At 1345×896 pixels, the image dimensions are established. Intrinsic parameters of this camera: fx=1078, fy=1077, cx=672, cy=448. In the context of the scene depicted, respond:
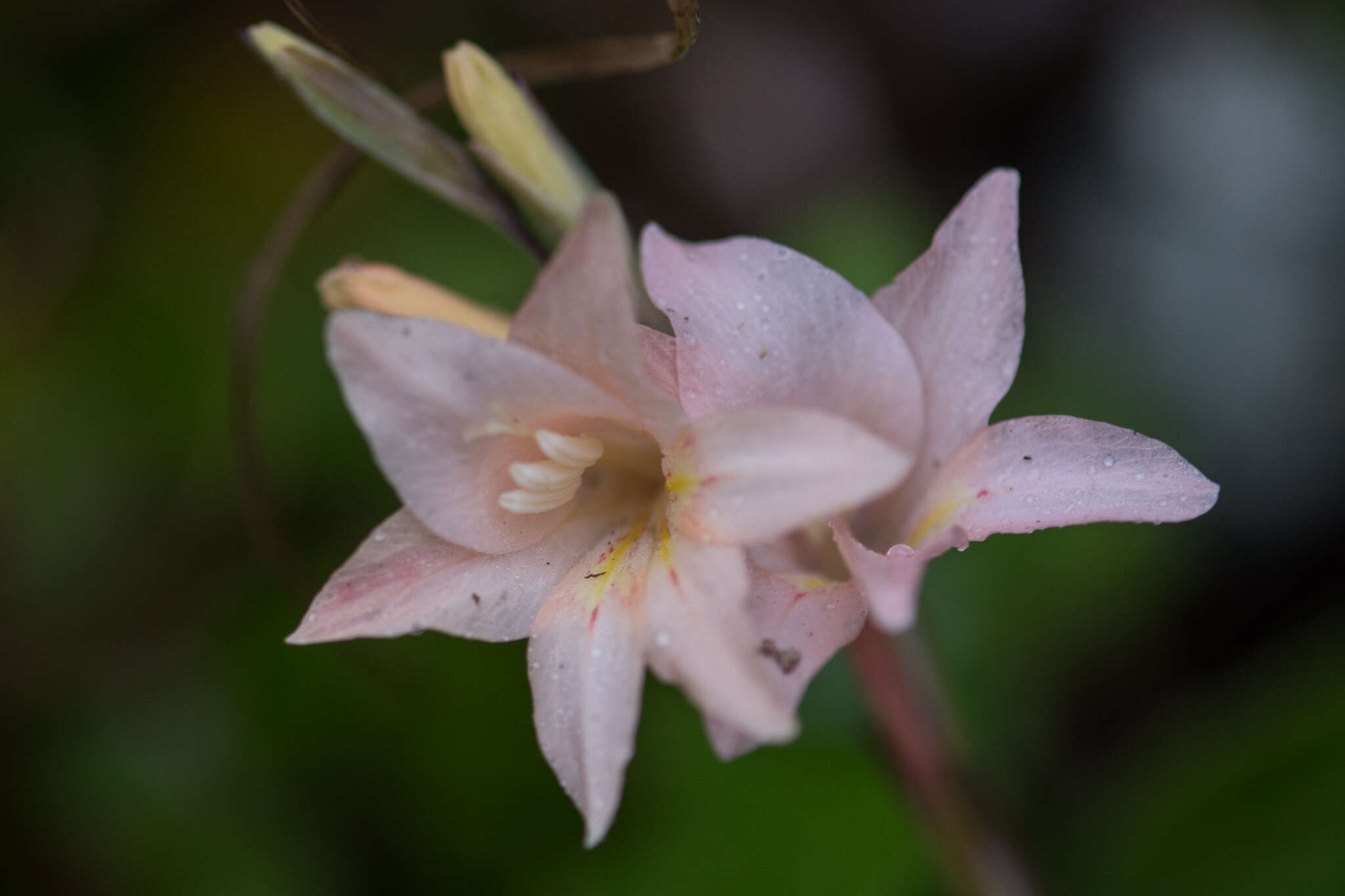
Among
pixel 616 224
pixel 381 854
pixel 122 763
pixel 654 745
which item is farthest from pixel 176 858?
pixel 616 224

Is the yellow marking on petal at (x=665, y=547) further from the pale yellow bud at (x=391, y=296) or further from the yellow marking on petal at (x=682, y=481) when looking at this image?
the pale yellow bud at (x=391, y=296)

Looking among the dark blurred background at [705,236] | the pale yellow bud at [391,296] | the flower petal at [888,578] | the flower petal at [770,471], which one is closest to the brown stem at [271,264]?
the pale yellow bud at [391,296]

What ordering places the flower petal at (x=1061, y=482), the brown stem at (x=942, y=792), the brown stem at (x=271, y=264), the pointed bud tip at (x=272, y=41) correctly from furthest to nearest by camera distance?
the brown stem at (x=942, y=792) < the brown stem at (x=271, y=264) < the pointed bud tip at (x=272, y=41) < the flower petal at (x=1061, y=482)

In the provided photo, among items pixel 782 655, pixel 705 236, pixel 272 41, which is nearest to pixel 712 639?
pixel 782 655

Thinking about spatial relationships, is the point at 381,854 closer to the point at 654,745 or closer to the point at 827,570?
the point at 654,745

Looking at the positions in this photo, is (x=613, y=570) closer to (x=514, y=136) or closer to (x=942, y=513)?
(x=942, y=513)

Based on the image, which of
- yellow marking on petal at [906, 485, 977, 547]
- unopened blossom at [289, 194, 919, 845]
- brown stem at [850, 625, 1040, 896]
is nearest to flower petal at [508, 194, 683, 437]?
unopened blossom at [289, 194, 919, 845]

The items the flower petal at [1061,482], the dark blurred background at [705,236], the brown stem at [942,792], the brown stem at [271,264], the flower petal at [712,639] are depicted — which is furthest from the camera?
the dark blurred background at [705,236]
